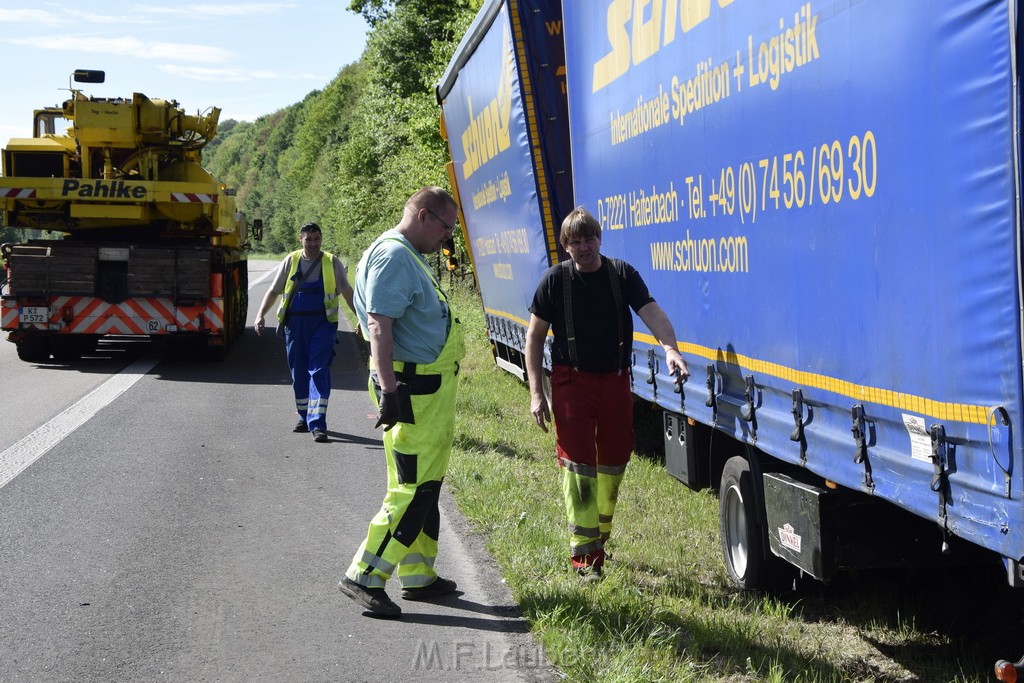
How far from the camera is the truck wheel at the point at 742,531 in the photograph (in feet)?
16.3

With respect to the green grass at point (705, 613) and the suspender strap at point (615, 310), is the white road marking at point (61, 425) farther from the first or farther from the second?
the suspender strap at point (615, 310)

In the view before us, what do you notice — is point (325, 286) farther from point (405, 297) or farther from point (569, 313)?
point (405, 297)

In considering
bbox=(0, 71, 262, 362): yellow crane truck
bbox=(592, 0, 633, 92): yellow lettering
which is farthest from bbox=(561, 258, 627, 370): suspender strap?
bbox=(0, 71, 262, 362): yellow crane truck

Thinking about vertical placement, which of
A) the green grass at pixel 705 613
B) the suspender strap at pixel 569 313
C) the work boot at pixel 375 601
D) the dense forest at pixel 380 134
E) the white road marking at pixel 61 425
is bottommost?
the green grass at pixel 705 613

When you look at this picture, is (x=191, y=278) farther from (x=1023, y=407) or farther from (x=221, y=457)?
(x=1023, y=407)

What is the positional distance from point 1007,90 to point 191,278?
12.7 meters

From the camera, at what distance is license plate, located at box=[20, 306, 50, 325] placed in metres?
14.1

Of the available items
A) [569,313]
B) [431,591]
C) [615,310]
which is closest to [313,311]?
[569,313]

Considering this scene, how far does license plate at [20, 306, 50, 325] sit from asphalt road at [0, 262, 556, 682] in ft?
11.7

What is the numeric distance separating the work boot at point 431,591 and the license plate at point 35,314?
10.5 m

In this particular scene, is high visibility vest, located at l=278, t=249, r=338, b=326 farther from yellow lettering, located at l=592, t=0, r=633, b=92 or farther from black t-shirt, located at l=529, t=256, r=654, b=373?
black t-shirt, located at l=529, t=256, r=654, b=373

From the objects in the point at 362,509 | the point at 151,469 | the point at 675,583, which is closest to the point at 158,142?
the point at 151,469

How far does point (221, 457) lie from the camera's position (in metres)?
8.53

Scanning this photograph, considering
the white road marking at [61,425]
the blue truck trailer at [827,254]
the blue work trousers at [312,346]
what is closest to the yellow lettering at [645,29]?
the blue truck trailer at [827,254]
